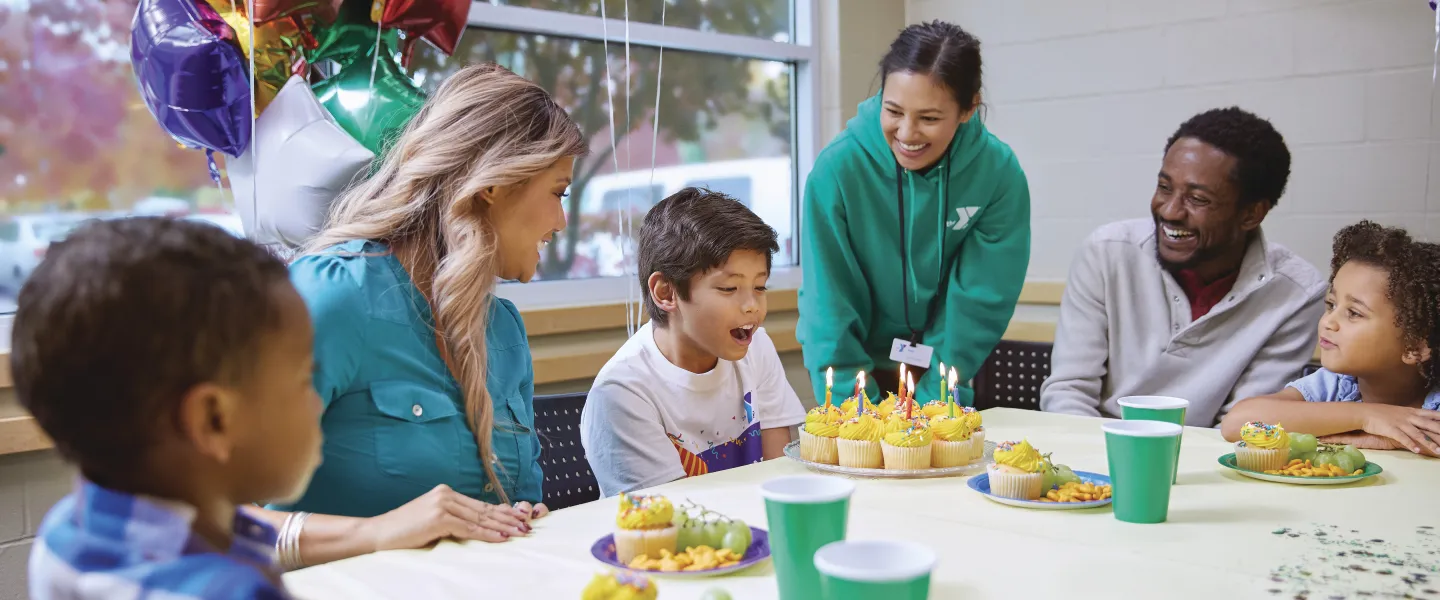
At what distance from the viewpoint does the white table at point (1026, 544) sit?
112 centimetres

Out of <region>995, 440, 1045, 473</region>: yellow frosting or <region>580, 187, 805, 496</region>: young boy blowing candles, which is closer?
<region>995, 440, 1045, 473</region>: yellow frosting

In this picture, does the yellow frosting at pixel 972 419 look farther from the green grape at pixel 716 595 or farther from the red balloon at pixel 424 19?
the red balloon at pixel 424 19

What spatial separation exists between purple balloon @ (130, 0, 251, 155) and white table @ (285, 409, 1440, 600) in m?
1.01

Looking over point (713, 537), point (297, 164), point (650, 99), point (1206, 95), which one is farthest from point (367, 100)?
point (1206, 95)

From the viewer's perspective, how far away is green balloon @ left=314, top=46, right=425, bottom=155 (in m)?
1.93

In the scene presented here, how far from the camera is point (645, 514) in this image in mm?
1182

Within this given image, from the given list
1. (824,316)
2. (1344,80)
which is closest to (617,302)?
(824,316)

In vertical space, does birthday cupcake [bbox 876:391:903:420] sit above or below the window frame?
below

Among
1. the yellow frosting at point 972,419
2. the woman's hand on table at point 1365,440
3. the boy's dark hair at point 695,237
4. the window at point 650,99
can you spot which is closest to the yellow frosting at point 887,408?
the yellow frosting at point 972,419

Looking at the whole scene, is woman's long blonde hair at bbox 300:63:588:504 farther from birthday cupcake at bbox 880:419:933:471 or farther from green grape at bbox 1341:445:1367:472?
green grape at bbox 1341:445:1367:472

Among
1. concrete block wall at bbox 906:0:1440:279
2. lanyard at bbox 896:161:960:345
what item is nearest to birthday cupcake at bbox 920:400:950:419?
lanyard at bbox 896:161:960:345

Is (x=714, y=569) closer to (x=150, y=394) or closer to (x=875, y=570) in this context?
(x=875, y=570)

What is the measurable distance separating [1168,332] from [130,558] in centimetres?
239

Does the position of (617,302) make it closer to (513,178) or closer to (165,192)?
(165,192)
